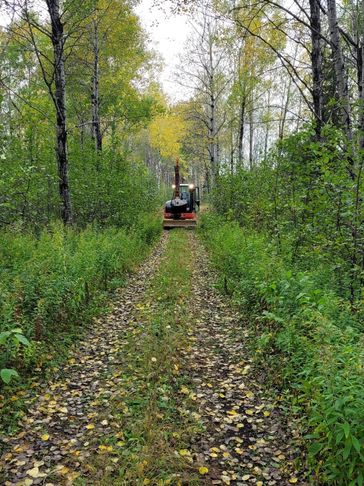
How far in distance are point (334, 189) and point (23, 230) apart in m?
7.52

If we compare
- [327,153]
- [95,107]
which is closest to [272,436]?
[327,153]

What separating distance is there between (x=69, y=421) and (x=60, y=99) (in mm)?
8366

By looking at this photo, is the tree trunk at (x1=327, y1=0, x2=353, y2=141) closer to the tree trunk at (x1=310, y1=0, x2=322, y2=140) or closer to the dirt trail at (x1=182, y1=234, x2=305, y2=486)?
the tree trunk at (x1=310, y1=0, x2=322, y2=140)

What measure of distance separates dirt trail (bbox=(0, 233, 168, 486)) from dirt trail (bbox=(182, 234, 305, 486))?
3.53 feet

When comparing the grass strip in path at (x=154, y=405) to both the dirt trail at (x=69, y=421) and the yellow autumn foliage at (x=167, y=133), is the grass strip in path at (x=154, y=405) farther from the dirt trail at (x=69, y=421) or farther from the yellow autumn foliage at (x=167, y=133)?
the yellow autumn foliage at (x=167, y=133)

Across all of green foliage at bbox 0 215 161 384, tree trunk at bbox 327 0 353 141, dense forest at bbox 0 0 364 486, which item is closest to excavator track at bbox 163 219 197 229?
dense forest at bbox 0 0 364 486

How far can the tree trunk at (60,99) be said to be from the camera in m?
9.44

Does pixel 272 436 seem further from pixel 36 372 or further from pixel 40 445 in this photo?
pixel 36 372

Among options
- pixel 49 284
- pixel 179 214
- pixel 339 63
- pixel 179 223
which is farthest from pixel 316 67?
pixel 179 214

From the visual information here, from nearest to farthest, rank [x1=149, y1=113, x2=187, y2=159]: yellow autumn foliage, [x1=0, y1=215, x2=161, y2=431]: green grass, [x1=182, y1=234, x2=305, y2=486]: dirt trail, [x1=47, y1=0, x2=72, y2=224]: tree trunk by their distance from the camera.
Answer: [x1=182, y1=234, x2=305, y2=486]: dirt trail < [x1=0, y1=215, x2=161, y2=431]: green grass < [x1=47, y1=0, x2=72, y2=224]: tree trunk < [x1=149, y1=113, x2=187, y2=159]: yellow autumn foliage

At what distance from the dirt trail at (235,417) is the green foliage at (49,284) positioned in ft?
→ 7.15

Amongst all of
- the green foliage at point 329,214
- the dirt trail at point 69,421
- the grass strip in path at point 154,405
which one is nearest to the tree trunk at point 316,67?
the green foliage at point 329,214

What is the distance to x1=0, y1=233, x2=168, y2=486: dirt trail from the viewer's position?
3340mm

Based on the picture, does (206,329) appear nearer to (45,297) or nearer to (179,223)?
(45,297)
